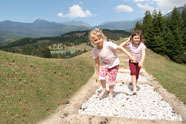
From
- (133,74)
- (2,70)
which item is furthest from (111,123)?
(2,70)

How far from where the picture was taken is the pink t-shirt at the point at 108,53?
21.0 ft

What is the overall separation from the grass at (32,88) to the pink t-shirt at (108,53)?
3.13m

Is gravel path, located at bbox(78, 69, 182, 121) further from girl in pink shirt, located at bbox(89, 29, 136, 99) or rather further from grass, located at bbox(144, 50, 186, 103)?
grass, located at bbox(144, 50, 186, 103)

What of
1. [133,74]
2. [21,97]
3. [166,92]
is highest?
[133,74]

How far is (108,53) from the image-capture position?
21.4 ft

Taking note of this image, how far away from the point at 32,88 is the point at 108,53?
4.82 meters

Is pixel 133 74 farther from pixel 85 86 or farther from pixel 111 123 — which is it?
pixel 85 86

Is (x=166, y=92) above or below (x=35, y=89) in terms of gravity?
below

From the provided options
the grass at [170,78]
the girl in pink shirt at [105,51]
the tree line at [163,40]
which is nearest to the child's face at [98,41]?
the girl in pink shirt at [105,51]

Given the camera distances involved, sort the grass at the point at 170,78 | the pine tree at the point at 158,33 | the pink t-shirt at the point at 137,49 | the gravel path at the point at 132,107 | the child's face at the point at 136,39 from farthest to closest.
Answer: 1. the pine tree at the point at 158,33
2. the grass at the point at 170,78
3. the pink t-shirt at the point at 137,49
4. the child's face at the point at 136,39
5. the gravel path at the point at 132,107

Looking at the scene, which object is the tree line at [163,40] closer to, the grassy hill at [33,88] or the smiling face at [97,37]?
the grassy hill at [33,88]

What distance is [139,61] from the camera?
7.70m

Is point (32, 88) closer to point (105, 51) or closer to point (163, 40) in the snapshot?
point (105, 51)

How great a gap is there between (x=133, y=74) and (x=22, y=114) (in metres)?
5.80
